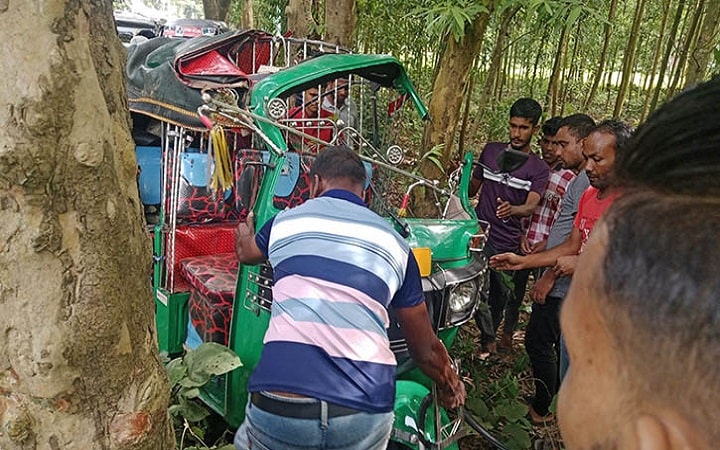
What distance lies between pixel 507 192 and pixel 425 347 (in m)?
2.01

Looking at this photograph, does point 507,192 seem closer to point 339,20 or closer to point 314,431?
point 339,20

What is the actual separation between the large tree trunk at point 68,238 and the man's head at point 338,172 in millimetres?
1137

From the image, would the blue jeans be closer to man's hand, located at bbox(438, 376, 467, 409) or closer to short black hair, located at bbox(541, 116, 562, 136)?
man's hand, located at bbox(438, 376, 467, 409)

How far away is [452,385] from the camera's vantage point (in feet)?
7.38

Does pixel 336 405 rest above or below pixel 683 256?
below

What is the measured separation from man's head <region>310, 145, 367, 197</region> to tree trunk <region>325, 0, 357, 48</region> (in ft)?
9.60

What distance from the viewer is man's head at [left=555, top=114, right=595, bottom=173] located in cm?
344

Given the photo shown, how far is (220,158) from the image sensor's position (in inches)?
101

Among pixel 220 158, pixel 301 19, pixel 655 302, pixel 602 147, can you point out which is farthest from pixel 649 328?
pixel 301 19

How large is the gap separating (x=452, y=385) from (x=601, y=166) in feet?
4.00

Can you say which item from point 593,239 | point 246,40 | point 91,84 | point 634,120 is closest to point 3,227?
point 91,84

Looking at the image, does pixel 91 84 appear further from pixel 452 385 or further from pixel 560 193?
pixel 560 193

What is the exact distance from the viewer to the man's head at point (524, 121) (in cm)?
381

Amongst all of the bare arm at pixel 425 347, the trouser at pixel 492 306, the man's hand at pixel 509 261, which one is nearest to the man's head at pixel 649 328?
the bare arm at pixel 425 347
